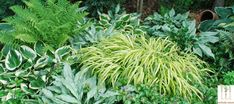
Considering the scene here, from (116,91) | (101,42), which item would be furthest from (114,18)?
(116,91)

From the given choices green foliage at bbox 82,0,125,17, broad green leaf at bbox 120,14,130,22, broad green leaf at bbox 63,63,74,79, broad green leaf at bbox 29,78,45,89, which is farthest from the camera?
green foliage at bbox 82,0,125,17

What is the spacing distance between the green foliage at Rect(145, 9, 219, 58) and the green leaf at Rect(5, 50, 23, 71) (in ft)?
5.51

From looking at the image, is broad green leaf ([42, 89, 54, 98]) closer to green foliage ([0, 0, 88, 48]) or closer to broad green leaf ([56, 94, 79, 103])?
broad green leaf ([56, 94, 79, 103])

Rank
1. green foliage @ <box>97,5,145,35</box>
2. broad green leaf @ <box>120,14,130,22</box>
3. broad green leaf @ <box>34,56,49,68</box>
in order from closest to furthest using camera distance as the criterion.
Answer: broad green leaf @ <box>34,56,49,68</box>
green foliage @ <box>97,5,145,35</box>
broad green leaf @ <box>120,14,130,22</box>

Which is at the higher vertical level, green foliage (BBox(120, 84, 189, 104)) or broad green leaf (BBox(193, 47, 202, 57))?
broad green leaf (BBox(193, 47, 202, 57))

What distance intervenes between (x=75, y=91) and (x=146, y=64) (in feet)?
2.77

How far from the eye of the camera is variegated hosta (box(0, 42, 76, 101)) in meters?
5.15

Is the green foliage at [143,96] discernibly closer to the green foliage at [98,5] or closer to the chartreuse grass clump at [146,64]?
the chartreuse grass clump at [146,64]

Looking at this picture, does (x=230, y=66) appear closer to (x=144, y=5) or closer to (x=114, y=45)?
(x=114, y=45)

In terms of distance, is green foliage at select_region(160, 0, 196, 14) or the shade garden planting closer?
the shade garden planting

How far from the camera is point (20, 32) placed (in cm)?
554

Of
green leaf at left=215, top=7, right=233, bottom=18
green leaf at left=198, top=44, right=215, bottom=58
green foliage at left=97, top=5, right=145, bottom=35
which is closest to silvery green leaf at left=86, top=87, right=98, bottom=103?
green foliage at left=97, top=5, right=145, bottom=35

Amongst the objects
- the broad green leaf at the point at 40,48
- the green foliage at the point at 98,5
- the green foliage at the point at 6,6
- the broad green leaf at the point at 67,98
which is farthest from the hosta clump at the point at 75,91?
the green foliage at the point at 6,6

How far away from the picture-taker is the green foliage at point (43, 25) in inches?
216
